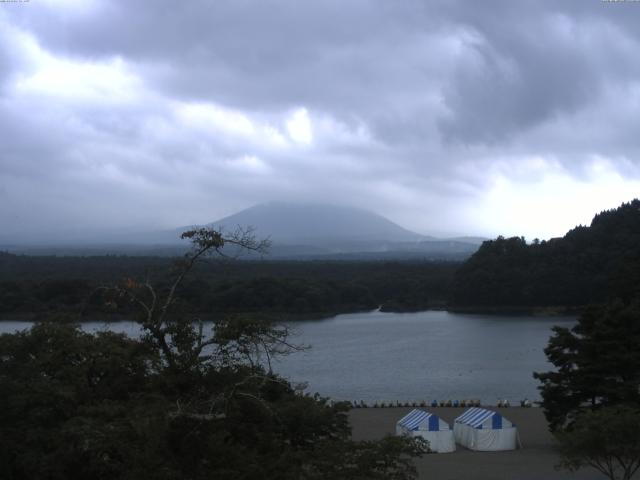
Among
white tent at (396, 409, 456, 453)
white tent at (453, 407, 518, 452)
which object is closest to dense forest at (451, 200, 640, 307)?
white tent at (453, 407, 518, 452)

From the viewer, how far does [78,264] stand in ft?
177

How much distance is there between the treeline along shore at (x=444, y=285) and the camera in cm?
3381

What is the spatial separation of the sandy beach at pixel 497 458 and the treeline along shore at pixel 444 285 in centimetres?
1924

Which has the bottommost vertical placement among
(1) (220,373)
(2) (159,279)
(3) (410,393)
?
(3) (410,393)

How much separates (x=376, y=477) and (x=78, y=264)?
52.6m

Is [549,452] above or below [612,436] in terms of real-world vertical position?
below

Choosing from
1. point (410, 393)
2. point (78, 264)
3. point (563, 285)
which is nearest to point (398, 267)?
point (563, 285)

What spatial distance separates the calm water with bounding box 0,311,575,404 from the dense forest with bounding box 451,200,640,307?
3.85 meters

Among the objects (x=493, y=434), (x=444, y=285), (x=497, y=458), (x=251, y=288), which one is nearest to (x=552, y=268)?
(x=444, y=285)

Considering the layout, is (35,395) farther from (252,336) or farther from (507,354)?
(507,354)

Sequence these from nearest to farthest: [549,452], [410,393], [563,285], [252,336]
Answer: [252,336], [549,452], [410,393], [563,285]

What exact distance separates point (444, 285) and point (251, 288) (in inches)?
605

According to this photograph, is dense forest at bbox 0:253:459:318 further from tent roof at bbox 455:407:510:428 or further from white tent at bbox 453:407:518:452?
white tent at bbox 453:407:518:452

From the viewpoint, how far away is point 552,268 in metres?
41.2
